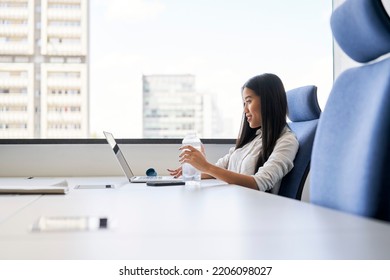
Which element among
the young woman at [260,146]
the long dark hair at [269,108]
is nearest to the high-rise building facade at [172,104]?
the young woman at [260,146]

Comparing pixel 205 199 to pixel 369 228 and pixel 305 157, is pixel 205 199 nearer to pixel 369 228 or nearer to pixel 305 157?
pixel 369 228

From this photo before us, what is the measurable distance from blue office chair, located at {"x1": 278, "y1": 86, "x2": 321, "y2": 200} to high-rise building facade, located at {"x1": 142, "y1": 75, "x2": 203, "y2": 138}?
1042mm

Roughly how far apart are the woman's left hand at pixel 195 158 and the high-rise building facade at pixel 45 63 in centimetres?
144

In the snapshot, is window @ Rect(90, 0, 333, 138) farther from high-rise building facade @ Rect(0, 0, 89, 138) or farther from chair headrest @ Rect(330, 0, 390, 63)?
chair headrest @ Rect(330, 0, 390, 63)

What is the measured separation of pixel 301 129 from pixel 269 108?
19 cm

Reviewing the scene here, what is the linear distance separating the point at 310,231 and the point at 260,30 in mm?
2594

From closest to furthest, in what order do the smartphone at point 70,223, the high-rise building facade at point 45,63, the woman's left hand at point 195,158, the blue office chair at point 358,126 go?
1. the smartphone at point 70,223
2. the blue office chair at point 358,126
3. the woman's left hand at point 195,158
4. the high-rise building facade at point 45,63

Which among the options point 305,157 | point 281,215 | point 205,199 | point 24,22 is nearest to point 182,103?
point 24,22

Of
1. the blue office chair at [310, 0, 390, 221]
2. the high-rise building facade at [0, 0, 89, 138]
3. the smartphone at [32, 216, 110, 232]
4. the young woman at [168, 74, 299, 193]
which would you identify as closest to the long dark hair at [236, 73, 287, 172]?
the young woman at [168, 74, 299, 193]

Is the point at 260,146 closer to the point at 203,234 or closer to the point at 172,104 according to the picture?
the point at 172,104

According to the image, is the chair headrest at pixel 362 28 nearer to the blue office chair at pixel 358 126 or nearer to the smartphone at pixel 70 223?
the blue office chair at pixel 358 126

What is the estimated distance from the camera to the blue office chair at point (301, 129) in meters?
1.88

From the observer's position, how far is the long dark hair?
2.03m

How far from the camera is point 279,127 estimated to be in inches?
80.3
